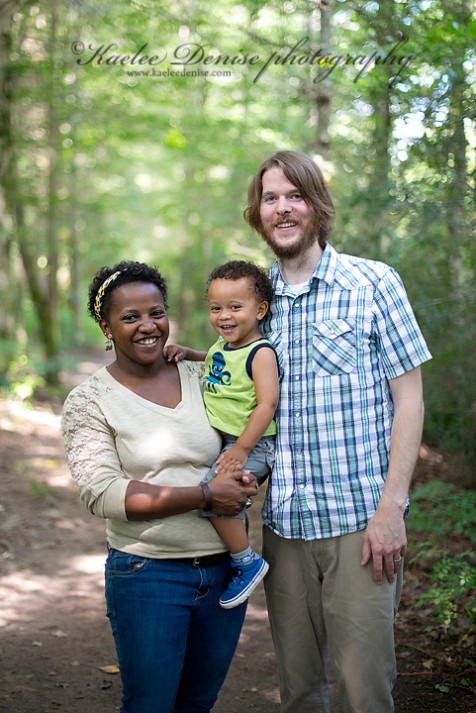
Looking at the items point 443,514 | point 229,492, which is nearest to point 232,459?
point 229,492

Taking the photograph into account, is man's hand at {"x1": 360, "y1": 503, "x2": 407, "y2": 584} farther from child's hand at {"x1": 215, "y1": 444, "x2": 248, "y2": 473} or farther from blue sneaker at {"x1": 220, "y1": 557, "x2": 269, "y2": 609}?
child's hand at {"x1": 215, "y1": 444, "x2": 248, "y2": 473}

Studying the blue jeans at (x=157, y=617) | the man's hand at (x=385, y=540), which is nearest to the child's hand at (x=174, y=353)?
the blue jeans at (x=157, y=617)

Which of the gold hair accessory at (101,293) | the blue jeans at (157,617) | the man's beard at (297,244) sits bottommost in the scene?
the blue jeans at (157,617)

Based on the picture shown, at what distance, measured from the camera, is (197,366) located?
3104mm

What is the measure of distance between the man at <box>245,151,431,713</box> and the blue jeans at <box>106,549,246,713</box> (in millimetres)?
392

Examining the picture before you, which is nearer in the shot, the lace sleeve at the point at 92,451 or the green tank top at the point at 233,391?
the lace sleeve at the point at 92,451

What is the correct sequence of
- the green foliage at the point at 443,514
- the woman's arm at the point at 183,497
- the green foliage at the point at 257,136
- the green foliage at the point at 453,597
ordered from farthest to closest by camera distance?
1. the green foliage at the point at 257,136
2. the green foliage at the point at 443,514
3. the green foliage at the point at 453,597
4. the woman's arm at the point at 183,497

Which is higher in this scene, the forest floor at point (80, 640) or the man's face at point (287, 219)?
the man's face at point (287, 219)

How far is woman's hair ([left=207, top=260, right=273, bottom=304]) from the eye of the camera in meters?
2.92

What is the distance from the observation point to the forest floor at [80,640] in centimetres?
398

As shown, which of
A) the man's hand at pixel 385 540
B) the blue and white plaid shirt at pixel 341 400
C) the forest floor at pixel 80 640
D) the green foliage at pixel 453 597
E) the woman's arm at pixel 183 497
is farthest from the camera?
the green foliage at pixel 453 597

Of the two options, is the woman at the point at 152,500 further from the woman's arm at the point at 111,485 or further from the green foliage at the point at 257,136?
the green foliage at the point at 257,136

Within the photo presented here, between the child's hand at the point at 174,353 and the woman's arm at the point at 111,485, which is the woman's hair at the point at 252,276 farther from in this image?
the woman's arm at the point at 111,485

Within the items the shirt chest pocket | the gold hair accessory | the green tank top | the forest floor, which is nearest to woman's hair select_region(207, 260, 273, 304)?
the green tank top
